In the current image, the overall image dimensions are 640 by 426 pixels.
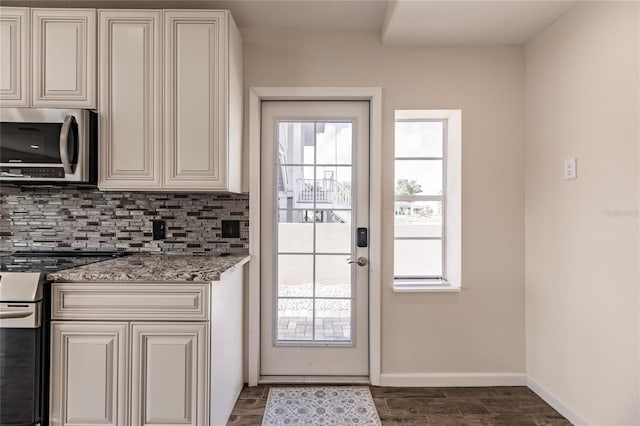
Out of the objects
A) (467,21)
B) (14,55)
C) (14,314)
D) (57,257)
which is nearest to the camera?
(14,314)

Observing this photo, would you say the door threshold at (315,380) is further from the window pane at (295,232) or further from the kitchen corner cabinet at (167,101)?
the kitchen corner cabinet at (167,101)

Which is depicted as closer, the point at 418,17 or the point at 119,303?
the point at 119,303

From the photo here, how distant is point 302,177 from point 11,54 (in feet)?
5.77

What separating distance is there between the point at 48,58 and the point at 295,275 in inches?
75.4

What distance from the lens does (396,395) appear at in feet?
7.22

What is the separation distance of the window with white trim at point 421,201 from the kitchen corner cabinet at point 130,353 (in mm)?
1495

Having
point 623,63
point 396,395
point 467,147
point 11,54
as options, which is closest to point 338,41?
point 467,147

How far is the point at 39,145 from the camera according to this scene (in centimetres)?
184

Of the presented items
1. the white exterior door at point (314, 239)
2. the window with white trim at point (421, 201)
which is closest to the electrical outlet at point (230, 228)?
the white exterior door at point (314, 239)

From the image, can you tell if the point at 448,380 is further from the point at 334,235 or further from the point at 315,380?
the point at 334,235

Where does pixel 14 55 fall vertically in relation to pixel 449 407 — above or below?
above

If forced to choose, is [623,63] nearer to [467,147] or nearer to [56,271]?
[467,147]

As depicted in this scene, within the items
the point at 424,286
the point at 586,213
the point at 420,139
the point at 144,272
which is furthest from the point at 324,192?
the point at 586,213

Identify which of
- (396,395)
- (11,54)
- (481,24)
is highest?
(481,24)
